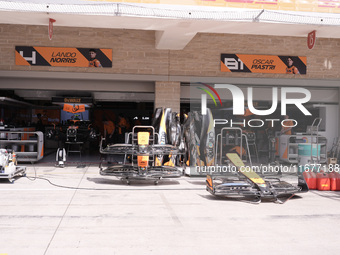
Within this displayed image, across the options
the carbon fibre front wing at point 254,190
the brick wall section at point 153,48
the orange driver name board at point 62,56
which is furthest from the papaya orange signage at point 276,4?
the orange driver name board at point 62,56

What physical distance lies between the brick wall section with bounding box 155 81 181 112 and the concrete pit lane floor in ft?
16.2

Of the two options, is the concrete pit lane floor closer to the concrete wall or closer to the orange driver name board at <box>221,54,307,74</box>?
the concrete wall

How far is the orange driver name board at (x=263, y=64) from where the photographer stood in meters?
12.0

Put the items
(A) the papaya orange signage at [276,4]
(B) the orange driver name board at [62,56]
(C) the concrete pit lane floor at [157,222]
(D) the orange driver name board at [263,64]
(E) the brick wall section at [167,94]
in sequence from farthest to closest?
(D) the orange driver name board at [263,64] < (E) the brick wall section at [167,94] < (B) the orange driver name board at [62,56] < (A) the papaya orange signage at [276,4] < (C) the concrete pit lane floor at [157,222]

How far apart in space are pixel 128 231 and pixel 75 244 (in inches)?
27.6

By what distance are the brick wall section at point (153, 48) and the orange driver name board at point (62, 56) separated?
0.14m

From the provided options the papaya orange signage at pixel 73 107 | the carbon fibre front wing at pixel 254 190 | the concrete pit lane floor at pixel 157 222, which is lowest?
the concrete pit lane floor at pixel 157 222

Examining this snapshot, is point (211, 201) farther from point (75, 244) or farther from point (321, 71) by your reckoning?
point (321, 71)

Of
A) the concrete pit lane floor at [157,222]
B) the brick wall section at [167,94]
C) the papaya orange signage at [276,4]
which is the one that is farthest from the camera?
the brick wall section at [167,94]

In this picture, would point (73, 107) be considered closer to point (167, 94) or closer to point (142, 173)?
point (167, 94)

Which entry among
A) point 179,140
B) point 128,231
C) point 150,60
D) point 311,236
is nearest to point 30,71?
point 150,60

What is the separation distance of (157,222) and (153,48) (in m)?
7.96

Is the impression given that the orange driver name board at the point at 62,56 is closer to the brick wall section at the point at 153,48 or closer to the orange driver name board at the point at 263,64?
the brick wall section at the point at 153,48

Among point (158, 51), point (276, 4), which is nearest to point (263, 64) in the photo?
point (158, 51)
